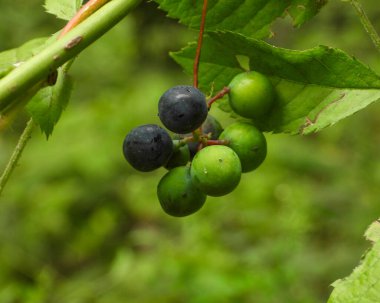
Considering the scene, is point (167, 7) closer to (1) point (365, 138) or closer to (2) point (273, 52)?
(2) point (273, 52)

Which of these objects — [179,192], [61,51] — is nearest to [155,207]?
[179,192]

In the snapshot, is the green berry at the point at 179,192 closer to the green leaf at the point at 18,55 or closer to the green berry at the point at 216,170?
the green berry at the point at 216,170

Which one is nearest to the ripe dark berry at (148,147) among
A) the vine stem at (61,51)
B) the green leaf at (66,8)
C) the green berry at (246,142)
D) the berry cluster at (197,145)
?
the berry cluster at (197,145)

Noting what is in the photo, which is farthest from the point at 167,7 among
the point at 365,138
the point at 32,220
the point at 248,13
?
the point at 32,220

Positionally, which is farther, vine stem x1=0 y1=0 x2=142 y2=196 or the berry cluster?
the berry cluster

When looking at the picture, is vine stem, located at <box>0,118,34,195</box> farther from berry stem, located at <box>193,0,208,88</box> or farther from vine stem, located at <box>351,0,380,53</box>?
vine stem, located at <box>351,0,380,53</box>

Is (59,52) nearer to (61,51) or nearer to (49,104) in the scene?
(61,51)

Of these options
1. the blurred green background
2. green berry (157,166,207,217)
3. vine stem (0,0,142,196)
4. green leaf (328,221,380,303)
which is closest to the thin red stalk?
vine stem (0,0,142,196)
